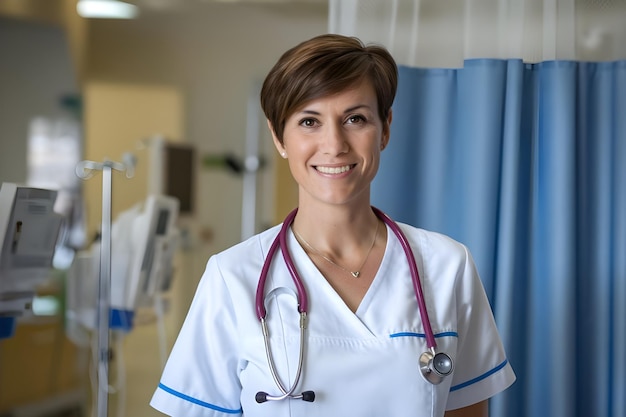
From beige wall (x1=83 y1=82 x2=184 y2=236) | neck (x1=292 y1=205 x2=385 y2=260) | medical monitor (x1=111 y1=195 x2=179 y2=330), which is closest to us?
neck (x1=292 y1=205 x2=385 y2=260)

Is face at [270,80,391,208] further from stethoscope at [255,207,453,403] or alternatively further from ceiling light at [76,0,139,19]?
ceiling light at [76,0,139,19]

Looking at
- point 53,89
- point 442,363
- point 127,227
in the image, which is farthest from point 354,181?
point 53,89

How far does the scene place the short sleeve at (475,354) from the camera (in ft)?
3.96

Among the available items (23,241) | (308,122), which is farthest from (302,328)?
(23,241)

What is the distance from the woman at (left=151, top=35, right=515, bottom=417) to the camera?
3.53ft

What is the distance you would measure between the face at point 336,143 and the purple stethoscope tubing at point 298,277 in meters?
0.10

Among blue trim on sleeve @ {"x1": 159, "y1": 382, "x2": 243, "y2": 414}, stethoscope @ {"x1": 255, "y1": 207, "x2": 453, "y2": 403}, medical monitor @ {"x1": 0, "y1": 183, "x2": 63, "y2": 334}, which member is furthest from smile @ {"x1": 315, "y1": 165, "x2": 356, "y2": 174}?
medical monitor @ {"x1": 0, "y1": 183, "x2": 63, "y2": 334}

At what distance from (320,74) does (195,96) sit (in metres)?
4.20

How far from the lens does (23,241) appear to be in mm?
1912

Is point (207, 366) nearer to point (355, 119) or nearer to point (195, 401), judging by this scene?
point (195, 401)

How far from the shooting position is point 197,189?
519 cm

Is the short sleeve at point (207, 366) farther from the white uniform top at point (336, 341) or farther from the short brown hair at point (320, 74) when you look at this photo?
the short brown hair at point (320, 74)

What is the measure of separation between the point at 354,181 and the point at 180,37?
427 cm

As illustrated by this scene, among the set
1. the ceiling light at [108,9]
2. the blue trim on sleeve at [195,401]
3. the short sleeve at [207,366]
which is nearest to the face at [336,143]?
the short sleeve at [207,366]
